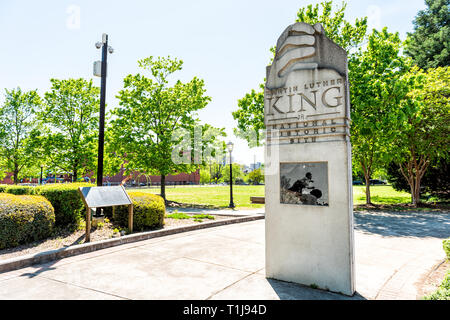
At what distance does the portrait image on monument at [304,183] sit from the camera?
445 cm

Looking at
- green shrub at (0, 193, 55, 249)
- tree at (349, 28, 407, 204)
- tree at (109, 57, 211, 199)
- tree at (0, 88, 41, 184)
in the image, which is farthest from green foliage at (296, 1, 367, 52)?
tree at (0, 88, 41, 184)

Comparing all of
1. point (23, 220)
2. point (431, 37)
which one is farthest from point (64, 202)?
point (431, 37)

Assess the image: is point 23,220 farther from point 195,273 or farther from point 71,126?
point 71,126

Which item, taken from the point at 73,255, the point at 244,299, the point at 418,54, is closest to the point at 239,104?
the point at 73,255

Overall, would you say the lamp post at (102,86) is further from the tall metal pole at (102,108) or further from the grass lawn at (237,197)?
the grass lawn at (237,197)

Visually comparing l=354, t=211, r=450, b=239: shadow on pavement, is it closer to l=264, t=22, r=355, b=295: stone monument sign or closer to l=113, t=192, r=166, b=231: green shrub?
l=264, t=22, r=355, b=295: stone monument sign

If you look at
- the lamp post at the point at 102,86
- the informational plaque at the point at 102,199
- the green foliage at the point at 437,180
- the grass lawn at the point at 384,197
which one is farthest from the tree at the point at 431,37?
the informational plaque at the point at 102,199

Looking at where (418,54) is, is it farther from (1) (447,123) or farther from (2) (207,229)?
(2) (207,229)

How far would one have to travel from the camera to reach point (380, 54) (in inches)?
553

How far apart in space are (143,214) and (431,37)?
3312cm

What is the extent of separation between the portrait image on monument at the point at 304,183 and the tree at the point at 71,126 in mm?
19199

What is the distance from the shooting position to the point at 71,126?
→ 2134 cm

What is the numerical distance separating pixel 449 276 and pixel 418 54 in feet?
104

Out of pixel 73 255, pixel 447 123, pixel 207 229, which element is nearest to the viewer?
pixel 73 255
